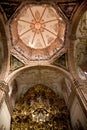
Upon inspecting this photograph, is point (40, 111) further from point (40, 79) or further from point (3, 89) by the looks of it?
point (3, 89)

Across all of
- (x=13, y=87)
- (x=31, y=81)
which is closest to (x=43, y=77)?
(x=31, y=81)

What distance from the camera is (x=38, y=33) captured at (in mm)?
16047

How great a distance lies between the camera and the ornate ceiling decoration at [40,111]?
14211mm

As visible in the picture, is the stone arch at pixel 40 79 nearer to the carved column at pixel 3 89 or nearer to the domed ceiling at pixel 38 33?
the domed ceiling at pixel 38 33

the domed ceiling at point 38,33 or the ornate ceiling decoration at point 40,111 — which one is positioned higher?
the domed ceiling at point 38,33

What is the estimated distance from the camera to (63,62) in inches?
563

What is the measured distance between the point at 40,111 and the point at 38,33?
639 centimetres

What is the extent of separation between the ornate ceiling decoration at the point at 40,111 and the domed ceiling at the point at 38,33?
3289 millimetres

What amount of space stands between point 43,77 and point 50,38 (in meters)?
3.31

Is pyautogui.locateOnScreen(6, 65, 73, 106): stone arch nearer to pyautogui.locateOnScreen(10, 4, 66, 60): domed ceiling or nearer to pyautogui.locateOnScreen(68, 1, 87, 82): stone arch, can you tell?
pyautogui.locateOnScreen(68, 1, 87, 82): stone arch

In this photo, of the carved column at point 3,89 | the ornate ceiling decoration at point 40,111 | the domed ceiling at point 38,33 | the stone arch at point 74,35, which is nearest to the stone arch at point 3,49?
the carved column at point 3,89

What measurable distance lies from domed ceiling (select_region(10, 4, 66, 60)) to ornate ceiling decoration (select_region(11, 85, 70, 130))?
3289mm

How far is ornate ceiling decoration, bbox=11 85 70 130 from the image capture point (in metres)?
14.2

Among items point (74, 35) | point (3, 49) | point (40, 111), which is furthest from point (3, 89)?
point (74, 35)
